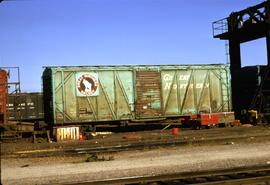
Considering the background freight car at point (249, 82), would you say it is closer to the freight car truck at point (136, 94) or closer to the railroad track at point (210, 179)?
the freight car truck at point (136, 94)

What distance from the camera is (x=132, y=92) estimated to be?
91.7 feet

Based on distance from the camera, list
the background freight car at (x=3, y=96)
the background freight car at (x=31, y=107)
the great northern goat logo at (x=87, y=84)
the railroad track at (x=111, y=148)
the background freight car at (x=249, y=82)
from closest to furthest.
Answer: the railroad track at (x=111, y=148) → the background freight car at (x=3, y=96) → the great northern goat logo at (x=87, y=84) → the background freight car at (x=249, y=82) → the background freight car at (x=31, y=107)

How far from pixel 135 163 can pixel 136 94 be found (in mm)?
13753

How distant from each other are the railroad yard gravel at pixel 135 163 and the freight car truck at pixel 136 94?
9.21 meters

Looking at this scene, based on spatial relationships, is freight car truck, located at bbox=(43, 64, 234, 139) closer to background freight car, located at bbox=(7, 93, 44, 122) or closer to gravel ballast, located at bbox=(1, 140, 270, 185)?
background freight car, located at bbox=(7, 93, 44, 122)

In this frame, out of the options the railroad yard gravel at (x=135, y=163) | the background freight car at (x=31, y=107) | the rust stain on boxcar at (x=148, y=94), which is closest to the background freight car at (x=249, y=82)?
the rust stain on boxcar at (x=148, y=94)

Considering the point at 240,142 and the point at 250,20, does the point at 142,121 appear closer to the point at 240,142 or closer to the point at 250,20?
the point at 240,142

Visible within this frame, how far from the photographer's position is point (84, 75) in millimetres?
26719

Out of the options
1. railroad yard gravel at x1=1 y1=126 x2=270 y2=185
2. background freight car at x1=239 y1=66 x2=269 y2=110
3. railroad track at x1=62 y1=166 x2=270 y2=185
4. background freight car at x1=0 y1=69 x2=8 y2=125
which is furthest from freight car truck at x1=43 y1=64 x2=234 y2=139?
railroad track at x1=62 y1=166 x2=270 y2=185

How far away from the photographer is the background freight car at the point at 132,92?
2628 cm

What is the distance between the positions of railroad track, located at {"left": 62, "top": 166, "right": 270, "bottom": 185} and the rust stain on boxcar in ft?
55.6

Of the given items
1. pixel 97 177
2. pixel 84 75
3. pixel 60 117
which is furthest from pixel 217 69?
pixel 97 177

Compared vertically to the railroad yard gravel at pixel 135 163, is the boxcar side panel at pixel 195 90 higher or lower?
higher

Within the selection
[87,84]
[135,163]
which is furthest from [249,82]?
[135,163]
